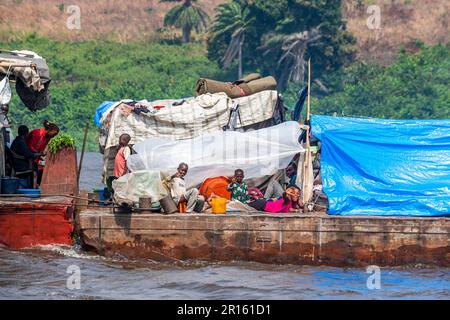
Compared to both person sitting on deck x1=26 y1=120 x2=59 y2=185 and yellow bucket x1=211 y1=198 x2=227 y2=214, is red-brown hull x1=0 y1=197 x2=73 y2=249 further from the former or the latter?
yellow bucket x1=211 y1=198 x2=227 y2=214

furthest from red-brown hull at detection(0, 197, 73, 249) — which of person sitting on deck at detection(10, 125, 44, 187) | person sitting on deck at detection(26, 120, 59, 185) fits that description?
person sitting on deck at detection(26, 120, 59, 185)

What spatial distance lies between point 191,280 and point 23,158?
368cm

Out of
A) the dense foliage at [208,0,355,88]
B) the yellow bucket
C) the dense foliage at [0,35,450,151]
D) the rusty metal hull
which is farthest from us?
the dense foliage at [208,0,355,88]

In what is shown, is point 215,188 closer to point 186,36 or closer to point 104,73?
point 104,73

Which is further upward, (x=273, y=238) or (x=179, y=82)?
(x=179, y=82)

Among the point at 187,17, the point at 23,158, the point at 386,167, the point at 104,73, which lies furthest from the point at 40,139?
the point at 187,17

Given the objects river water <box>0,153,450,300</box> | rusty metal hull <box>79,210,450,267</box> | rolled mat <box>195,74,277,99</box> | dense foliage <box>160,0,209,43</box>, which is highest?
dense foliage <box>160,0,209,43</box>

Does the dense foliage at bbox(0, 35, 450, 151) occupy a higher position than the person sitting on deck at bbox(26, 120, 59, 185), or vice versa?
the dense foliage at bbox(0, 35, 450, 151)

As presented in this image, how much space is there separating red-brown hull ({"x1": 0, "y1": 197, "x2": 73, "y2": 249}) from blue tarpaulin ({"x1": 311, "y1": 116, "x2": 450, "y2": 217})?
3.57m

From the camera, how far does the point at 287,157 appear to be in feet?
49.2

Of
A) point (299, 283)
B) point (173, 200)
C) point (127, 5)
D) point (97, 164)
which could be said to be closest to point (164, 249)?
point (173, 200)

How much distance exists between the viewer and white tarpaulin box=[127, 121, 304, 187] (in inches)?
590

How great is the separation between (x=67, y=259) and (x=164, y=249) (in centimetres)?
140

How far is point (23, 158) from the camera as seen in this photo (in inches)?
630
